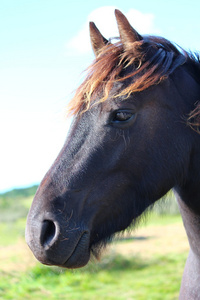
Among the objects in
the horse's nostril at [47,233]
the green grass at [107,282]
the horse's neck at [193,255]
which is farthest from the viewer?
the green grass at [107,282]

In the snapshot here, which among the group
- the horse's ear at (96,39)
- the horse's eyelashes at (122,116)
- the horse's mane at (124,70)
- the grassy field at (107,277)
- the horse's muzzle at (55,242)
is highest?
the horse's ear at (96,39)

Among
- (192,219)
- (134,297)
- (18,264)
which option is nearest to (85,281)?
(134,297)

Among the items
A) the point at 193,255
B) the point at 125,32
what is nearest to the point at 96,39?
the point at 125,32

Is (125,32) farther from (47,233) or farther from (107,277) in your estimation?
(107,277)

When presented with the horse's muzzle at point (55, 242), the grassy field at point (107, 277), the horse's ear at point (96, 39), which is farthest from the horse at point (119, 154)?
the grassy field at point (107, 277)

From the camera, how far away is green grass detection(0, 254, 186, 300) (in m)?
7.41

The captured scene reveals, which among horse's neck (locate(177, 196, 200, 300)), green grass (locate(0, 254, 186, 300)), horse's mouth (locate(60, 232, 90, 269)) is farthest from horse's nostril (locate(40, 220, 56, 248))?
green grass (locate(0, 254, 186, 300))

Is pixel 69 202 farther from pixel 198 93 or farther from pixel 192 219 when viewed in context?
pixel 198 93

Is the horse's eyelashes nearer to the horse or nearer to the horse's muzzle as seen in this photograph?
the horse

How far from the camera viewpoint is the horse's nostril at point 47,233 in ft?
6.53

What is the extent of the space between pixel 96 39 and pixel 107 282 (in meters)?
7.16

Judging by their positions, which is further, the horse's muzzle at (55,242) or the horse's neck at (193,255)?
the horse's neck at (193,255)

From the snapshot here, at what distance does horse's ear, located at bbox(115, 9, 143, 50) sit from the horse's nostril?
1261 millimetres

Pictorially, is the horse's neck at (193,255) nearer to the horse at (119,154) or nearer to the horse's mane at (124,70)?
the horse at (119,154)
